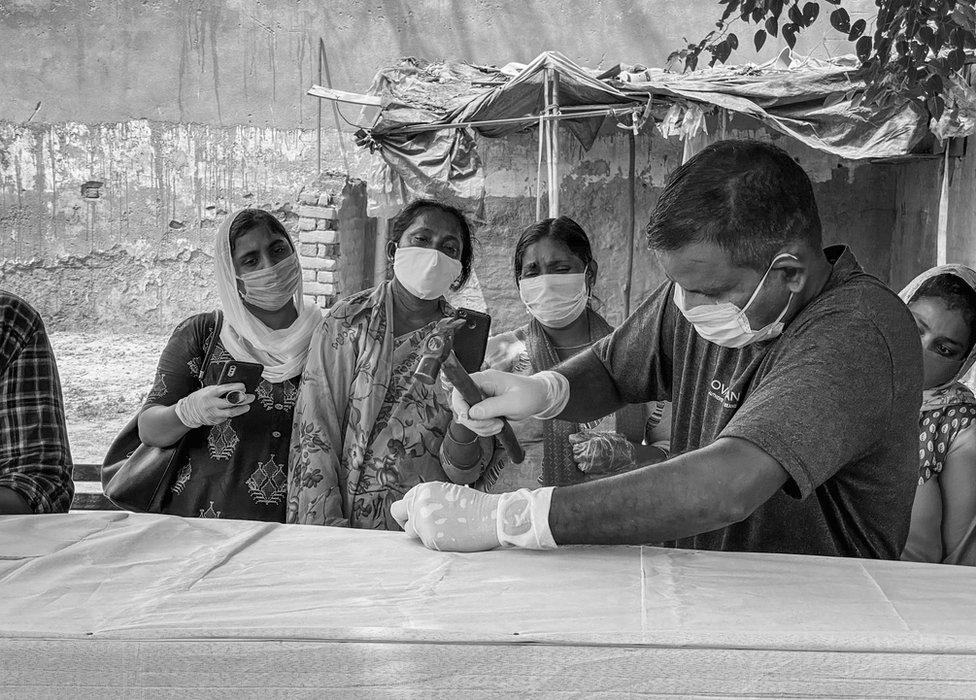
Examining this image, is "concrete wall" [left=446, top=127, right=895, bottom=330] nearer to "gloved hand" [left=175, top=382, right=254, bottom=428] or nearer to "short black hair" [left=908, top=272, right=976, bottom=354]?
"gloved hand" [left=175, top=382, right=254, bottom=428]

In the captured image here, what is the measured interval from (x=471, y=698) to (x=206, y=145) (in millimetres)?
10946

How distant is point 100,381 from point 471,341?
7.63m

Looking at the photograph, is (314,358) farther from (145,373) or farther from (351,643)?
(145,373)

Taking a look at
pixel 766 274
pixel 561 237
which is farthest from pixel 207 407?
pixel 766 274

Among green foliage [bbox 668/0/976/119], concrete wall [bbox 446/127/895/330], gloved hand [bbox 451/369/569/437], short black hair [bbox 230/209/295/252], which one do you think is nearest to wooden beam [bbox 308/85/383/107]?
concrete wall [bbox 446/127/895/330]

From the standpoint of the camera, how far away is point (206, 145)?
11.2m

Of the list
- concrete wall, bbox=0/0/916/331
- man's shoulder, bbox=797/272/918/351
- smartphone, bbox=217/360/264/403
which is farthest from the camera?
concrete wall, bbox=0/0/916/331

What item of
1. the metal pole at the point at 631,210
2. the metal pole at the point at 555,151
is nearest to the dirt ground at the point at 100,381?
the metal pole at the point at 555,151

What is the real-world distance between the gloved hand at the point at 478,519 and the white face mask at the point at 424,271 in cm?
142

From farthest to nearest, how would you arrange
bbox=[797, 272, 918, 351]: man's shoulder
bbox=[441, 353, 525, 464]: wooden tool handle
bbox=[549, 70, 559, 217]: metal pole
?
bbox=[549, 70, 559, 217]: metal pole
bbox=[441, 353, 525, 464]: wooden tool handle
bbox=[797, 272, 918, 351]: man's shoulder

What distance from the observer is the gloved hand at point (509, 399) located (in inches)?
79.1

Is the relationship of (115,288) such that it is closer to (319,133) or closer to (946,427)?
(319,133)

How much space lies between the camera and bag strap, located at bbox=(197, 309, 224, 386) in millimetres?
2939

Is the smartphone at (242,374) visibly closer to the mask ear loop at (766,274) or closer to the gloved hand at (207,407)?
the gloved hand at (207,407)
